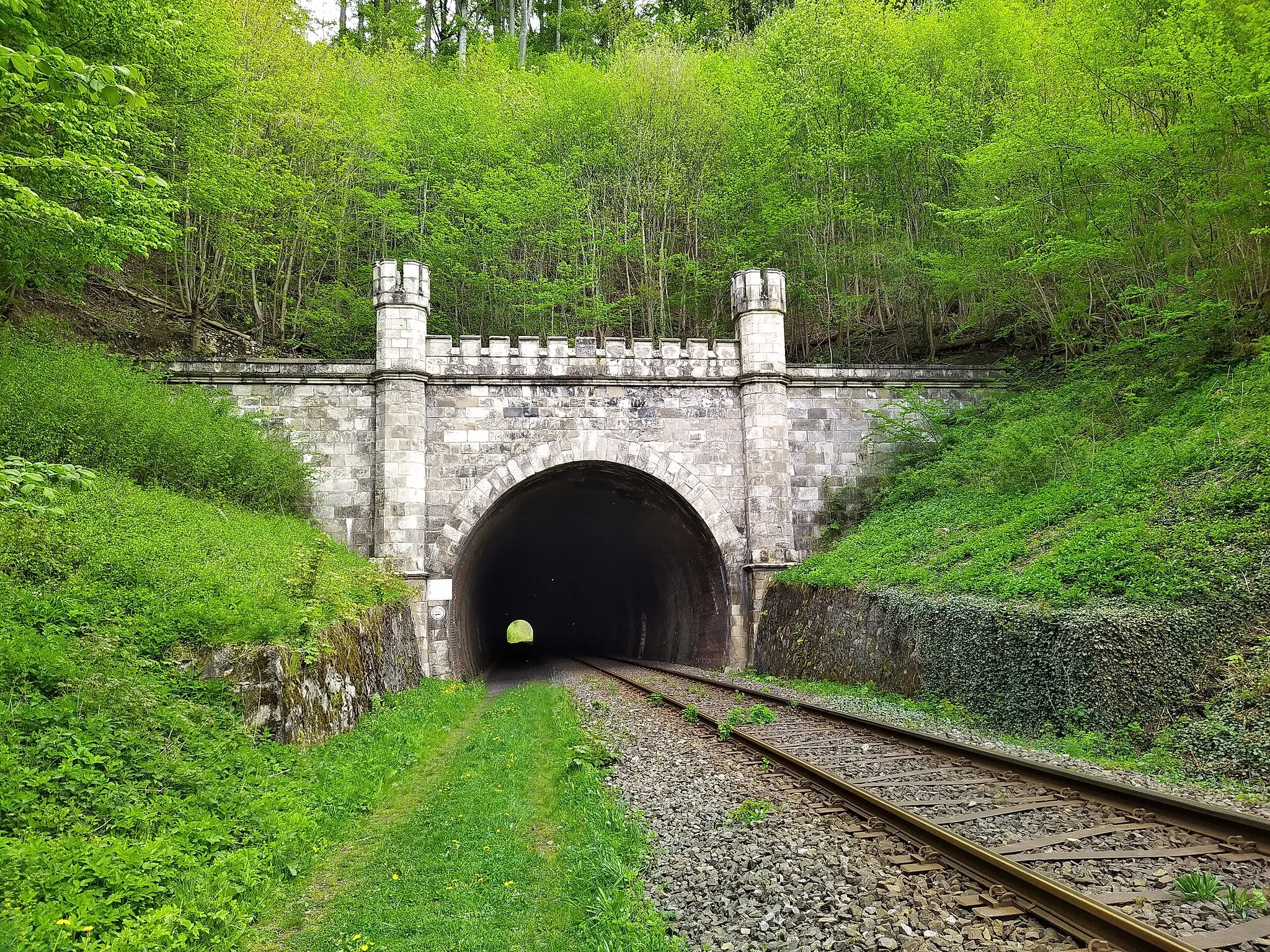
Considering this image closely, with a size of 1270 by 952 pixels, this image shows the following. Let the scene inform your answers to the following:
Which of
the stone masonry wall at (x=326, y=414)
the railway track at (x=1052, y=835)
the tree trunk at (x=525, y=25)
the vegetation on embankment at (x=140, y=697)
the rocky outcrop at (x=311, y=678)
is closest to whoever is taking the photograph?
the railway track at (x=1052, y=835)

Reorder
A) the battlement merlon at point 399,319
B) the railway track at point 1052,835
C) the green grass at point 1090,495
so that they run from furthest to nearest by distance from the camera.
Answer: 1. the battlement merlon at point 399,319
2. the green grass at point 1090,495
3. the railway track at point 1052,835

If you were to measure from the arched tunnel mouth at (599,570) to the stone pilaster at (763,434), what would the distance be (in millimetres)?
778

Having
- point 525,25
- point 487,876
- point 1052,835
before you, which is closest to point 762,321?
point 1052,835

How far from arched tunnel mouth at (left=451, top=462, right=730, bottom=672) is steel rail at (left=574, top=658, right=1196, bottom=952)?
11.1 metres

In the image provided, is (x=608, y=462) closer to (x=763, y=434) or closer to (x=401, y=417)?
(x=763, y=434)

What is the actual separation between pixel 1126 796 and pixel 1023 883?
1894 millimetres

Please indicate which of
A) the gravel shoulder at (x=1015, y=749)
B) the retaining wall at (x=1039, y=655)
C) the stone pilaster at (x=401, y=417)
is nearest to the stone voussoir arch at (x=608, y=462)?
the stone pilaster at (x=401, y=417)

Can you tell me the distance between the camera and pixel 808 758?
23.6 feet

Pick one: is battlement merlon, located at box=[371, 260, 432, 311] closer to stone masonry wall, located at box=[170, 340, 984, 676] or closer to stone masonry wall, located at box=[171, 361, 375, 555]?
stone masonry wall, located at box=[170, 340, 984, 676]

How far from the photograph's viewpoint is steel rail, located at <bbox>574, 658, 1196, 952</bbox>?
3205 millimetres

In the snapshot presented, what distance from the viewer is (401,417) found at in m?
15.7

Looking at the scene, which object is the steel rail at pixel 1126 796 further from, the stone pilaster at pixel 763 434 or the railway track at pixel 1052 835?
the stone pilaster at pixel 763 434

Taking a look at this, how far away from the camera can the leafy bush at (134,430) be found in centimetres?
988

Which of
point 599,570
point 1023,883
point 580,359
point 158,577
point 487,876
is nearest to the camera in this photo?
point 1023,883
